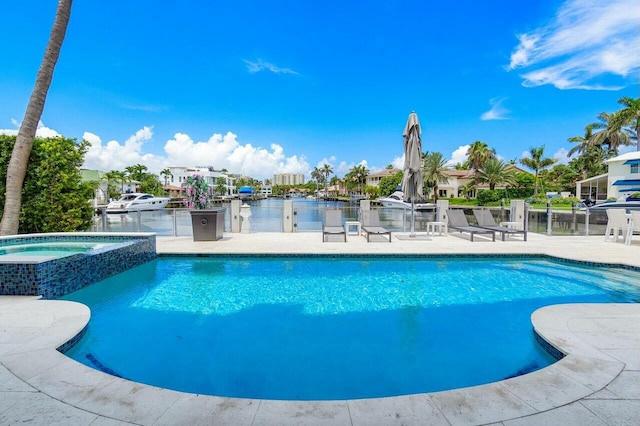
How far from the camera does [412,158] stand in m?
9.94

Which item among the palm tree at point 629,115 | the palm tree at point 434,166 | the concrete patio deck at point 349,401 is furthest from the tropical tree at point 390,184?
the concrete patio deck at point 349,401

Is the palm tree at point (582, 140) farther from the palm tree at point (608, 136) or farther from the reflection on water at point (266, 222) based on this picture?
the reflection on water at point (266, 222)

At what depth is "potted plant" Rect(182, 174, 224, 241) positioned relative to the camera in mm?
9547

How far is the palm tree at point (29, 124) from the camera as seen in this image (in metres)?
8.52

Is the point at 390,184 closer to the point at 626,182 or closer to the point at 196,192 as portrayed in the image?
the point at 626,182

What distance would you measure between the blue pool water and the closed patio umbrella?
3.51m

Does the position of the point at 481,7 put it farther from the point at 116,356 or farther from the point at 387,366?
the point at 116,356

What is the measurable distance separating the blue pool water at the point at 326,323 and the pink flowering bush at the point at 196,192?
279 cm

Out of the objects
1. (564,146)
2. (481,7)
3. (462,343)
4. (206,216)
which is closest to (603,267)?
(462,343)

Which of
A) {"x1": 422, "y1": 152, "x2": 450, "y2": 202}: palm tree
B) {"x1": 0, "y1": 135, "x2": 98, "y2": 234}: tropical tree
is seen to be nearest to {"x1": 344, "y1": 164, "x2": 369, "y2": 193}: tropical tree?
{"x1": 422, "y1": 152, "x2": 450, "y2": 202}: palm tree

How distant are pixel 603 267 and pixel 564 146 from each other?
5280 cm

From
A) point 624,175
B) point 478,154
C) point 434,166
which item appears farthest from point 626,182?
point 434,166

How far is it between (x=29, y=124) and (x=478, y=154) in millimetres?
42110

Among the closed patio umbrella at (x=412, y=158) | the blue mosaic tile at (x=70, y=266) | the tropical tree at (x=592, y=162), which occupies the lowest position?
the blue mosaic tile at (x=70, y=266)
